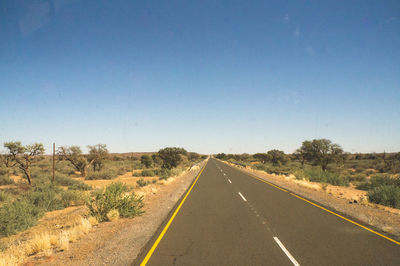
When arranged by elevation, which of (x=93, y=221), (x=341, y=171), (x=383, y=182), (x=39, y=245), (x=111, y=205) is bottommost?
(x=341, y=171)

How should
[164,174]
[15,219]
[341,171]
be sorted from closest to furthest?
[15,219] < [164,174] < [341,171]

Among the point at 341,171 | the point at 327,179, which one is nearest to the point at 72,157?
the point at 327,179

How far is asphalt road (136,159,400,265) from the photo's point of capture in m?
4.52

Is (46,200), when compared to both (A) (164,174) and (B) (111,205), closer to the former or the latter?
(B) (111,205)

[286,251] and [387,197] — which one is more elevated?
[286,251]

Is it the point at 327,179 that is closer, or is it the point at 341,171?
the point at 327,179

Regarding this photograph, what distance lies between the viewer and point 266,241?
18.1 feet

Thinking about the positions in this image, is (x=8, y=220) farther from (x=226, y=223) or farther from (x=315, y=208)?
(x=315, y=208)

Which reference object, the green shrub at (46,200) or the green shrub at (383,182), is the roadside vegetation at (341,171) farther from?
the green shrub at (46,200)

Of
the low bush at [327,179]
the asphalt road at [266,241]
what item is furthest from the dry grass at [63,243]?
the low bush at [327,179]

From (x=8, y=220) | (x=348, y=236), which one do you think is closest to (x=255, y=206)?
(x=348, y=236)

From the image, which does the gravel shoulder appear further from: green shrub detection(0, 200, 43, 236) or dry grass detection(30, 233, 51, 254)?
green shrub detection(0, 200, 43, 236)

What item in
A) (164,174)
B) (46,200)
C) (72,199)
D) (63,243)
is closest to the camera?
(63,243)

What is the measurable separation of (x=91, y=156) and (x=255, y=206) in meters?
29.3
